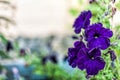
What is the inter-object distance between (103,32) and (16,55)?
99.0 inches

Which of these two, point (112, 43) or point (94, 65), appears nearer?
point (94, 65)

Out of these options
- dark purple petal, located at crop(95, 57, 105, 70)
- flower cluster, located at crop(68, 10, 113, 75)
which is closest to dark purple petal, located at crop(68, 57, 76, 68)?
flower cluster, located at crop(68, 10, 113, 75)

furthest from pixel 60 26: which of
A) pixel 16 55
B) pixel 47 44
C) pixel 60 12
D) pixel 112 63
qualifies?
pixel 112 63

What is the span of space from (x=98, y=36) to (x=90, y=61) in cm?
11

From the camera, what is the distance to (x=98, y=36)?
2.31m

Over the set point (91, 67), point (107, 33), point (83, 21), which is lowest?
point (91, 67)

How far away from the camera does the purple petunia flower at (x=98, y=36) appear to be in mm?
2260

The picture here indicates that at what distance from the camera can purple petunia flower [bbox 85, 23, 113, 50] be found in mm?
2260

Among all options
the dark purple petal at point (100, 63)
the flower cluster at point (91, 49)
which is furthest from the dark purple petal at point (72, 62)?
the dark purple petal at point (100, 63)

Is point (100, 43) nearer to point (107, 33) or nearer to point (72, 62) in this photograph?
point (107, 33)

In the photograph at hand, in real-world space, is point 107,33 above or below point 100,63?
above

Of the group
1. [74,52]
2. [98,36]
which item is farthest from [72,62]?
[98,36]

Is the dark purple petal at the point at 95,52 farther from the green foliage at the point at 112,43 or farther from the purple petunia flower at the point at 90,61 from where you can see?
the green foliage at the point at 112,43

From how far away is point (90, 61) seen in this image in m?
2.29
